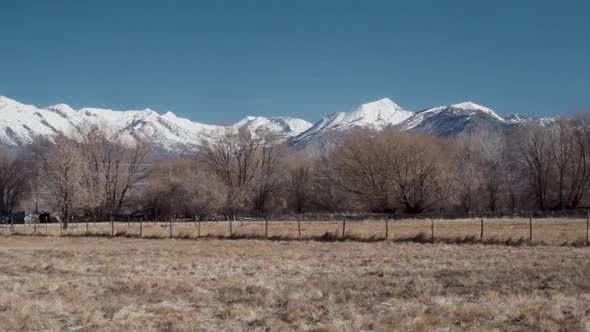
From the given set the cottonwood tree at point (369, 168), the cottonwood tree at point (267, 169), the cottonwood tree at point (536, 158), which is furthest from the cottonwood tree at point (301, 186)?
the cottonwood tree at point (536, 158)

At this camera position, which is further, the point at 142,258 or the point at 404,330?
the point at 142,258

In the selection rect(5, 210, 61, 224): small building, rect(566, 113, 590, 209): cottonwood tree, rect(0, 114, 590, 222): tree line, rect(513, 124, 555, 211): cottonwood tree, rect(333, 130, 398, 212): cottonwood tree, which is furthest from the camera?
rect(513, 124, 555, 211): cottonwood tree

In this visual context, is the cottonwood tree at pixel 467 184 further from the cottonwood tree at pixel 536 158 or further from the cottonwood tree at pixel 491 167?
the cottonwood tree at pixel 536 158

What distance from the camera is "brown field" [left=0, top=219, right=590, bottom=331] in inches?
496

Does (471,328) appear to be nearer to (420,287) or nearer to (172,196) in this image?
(420,287)

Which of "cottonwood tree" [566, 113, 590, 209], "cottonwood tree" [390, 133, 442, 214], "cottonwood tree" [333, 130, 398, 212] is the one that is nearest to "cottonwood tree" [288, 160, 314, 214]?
"cottonwood tree" [333, 130, 398, 212]

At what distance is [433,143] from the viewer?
8500 centimetres

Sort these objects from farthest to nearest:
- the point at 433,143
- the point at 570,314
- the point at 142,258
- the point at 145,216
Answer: the point at 145,216, the point at 433,143, the point at 142,258, the point at 570,314

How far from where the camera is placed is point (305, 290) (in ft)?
57.9

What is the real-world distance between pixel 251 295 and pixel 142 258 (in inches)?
577

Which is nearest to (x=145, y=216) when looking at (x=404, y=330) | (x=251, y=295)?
(x=251, y=295)

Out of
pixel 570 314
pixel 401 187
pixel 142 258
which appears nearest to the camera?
pixel 570 314

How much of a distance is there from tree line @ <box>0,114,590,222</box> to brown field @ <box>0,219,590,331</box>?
44.8 m

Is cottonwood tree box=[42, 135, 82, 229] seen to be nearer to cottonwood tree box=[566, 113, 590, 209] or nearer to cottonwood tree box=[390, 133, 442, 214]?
cottonwood tree box=[390, 133, 442, 214]
